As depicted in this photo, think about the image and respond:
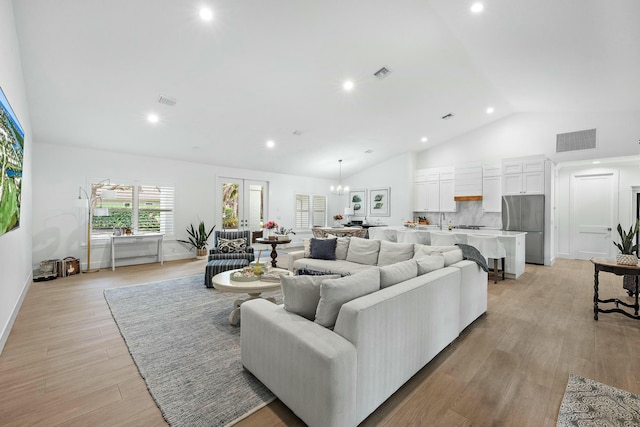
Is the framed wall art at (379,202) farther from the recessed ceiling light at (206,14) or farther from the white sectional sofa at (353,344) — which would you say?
the recessed ceiling light at (206,14)

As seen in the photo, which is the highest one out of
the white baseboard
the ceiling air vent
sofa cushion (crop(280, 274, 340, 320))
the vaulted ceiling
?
the vaulted ceiling

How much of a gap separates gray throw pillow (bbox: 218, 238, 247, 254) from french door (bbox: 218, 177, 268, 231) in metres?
2.70

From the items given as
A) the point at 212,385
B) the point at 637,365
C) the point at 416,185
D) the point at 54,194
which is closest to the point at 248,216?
the point at 54,194

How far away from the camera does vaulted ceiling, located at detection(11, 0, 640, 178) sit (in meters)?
3.00

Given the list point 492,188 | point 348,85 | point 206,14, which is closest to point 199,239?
point 348,85

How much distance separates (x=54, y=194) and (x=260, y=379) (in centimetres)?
616

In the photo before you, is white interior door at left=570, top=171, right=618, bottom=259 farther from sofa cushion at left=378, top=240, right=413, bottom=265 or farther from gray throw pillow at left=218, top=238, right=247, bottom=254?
gray throw pillow at left=218, top=238, right=247, bottom=254

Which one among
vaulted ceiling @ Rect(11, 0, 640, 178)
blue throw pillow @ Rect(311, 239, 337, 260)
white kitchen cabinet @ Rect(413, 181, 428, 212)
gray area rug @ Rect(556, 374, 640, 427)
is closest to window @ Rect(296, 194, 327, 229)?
white kitchen cabinet @ Rect(413, 181, 428, 212)

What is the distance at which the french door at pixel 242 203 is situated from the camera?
26.1 feet

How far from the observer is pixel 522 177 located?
695 cm

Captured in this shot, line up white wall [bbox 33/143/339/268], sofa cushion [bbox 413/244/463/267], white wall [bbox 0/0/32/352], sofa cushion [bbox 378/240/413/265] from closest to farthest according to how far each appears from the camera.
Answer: white wall [bbox 0/0/32/352] < sofa cushion [bbox 413/244/463/267] < sofa cushion [bbox 378/240/413/265] < white wall [bbox 33/143/339/268]

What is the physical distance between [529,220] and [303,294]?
7123 millimetres

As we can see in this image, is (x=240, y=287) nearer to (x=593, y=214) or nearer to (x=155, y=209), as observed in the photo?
(x=155, y=209)

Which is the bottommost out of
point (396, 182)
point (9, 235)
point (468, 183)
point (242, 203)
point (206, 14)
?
point (9, 235)
